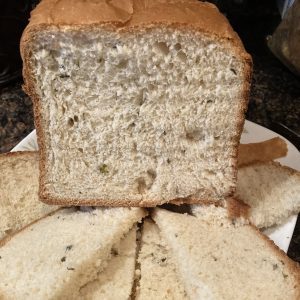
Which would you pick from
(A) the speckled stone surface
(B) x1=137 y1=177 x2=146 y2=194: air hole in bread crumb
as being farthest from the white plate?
(B) x1=137 y1=177 x2=146 y2=194: air hole in bread crumb

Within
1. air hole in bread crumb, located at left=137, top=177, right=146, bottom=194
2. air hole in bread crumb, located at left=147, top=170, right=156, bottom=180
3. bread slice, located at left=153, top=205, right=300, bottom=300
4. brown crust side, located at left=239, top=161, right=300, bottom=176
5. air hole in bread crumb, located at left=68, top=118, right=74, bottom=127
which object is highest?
air hole in bread crumb, located at left=68, top=118, right=74, bottom=127

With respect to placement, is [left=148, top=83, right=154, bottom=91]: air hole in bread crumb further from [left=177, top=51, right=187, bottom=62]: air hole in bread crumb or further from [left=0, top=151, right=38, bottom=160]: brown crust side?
[left=0, top=151, right=38, bottom=160]: brown crust side

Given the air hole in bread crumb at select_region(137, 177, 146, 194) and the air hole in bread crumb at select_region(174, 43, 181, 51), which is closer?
the air hole in bread crumb at select_region(174, 43, 181, 51)

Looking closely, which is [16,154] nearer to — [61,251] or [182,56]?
[61,251]

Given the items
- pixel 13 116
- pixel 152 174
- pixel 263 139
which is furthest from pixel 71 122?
pixel 13 116

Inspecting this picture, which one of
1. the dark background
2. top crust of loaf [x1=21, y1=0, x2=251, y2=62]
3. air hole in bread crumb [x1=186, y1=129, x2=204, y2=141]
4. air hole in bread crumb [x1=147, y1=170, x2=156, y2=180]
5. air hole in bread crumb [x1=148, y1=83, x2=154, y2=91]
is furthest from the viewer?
the dark background

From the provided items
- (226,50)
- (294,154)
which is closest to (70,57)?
(226,50)

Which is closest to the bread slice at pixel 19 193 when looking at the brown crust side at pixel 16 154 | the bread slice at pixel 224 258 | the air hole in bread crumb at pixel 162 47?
the brown crust side at pixel 16 154
